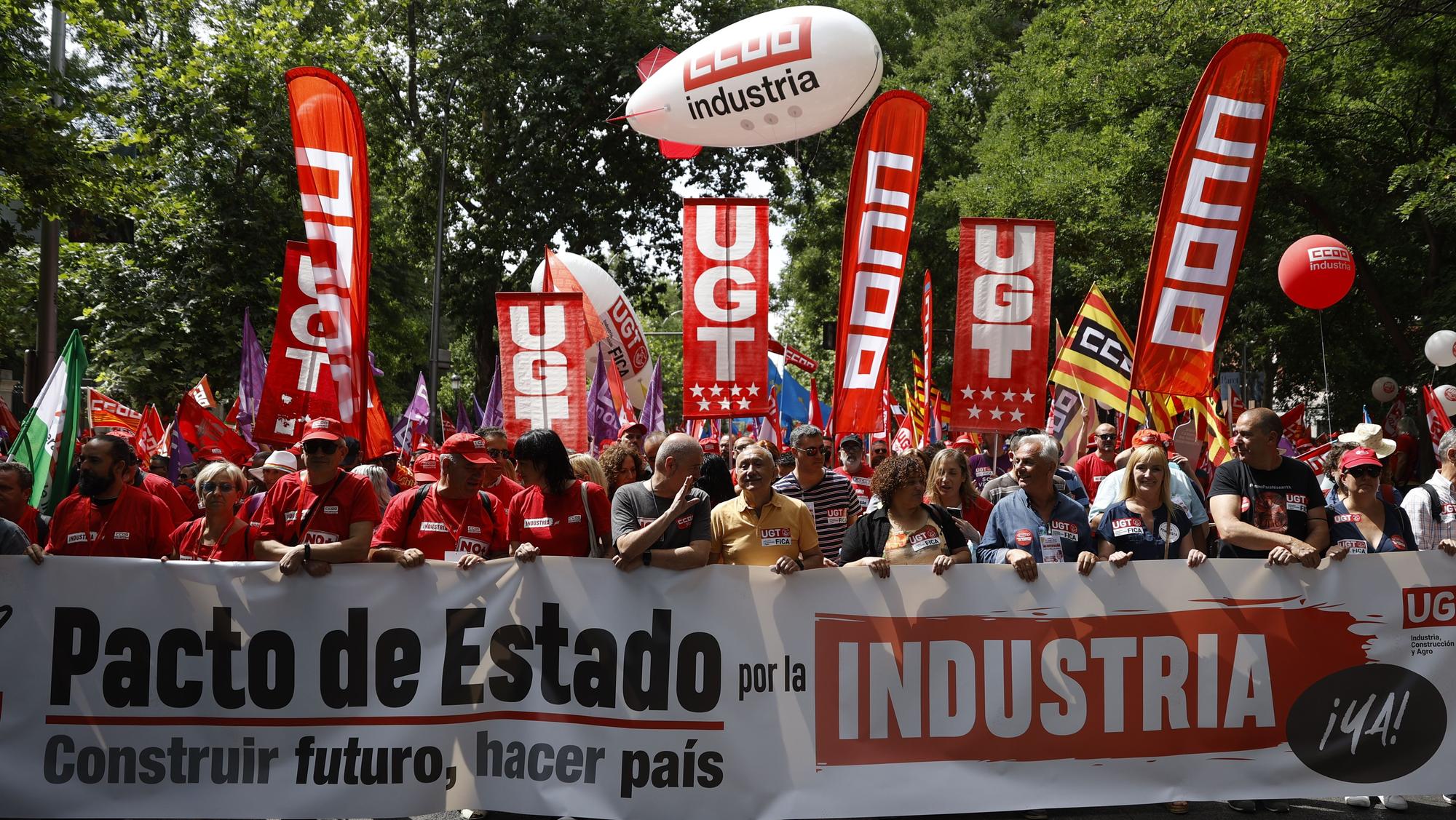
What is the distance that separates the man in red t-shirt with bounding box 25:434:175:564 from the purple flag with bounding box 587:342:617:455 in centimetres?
799

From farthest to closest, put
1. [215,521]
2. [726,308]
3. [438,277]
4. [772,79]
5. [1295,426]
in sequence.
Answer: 1. [438,277]
2. [1295,426]
3. [772,79]
4. [726,308]
5. [215,521]

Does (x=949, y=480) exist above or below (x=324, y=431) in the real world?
below

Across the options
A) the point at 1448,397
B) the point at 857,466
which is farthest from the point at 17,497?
the point at 1448,397

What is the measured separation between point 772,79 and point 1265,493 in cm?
800

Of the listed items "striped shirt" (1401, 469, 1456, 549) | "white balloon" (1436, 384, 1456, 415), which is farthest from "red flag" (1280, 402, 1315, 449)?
"striped shirt" (1401, 469, 1456, 549)

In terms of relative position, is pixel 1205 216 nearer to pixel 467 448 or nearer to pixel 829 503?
pixel 829 503

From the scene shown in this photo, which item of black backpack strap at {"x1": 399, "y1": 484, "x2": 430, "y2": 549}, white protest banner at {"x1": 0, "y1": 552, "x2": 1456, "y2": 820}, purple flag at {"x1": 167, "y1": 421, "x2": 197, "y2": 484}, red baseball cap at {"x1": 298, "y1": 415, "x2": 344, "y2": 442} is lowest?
white protest banner at {"x1": 0, "y1": 552, "x2": 1456, "y2": 820}

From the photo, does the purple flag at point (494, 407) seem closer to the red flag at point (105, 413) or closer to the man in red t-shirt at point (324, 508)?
the red flag at point (105, 413)

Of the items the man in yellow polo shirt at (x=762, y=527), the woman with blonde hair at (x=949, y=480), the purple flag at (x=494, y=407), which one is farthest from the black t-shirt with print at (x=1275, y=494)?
the purple flag at (x=494, y=407)

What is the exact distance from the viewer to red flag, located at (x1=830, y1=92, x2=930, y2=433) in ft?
34.6

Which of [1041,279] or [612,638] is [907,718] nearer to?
[612,638]

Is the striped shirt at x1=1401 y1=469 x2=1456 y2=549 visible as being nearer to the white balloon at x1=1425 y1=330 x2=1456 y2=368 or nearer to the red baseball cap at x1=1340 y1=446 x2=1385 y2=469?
the red baseball cap at x1=1340 y1=446 x2=1385 y2=469

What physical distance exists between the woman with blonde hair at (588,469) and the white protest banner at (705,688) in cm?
186

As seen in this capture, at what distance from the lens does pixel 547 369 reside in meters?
11.7
